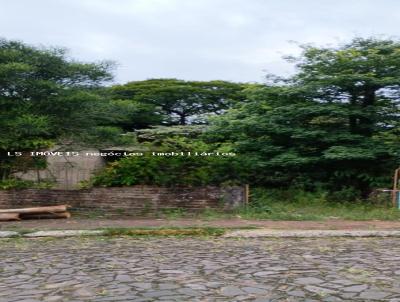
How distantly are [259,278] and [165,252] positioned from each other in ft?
7.91

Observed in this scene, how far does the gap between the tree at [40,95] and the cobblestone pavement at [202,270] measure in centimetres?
439

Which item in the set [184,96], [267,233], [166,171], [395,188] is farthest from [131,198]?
[184,96]

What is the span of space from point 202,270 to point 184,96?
1235 inches

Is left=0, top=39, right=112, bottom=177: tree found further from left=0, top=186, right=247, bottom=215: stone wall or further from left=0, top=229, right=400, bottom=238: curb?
left=0, top=229, right=400, bottom=238: curb

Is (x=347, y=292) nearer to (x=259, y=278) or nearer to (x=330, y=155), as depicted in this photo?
(x=259, y=278)

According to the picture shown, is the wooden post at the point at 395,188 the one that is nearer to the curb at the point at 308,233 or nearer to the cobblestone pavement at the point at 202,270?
the curb at the point at 308,233

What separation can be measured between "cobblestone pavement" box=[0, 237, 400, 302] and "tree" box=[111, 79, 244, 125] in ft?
91.5

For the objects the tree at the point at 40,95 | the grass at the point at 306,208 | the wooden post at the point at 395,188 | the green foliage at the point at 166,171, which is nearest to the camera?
the grass at the point at 306,208

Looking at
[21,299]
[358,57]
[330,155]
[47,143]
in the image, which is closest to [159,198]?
[47,143]

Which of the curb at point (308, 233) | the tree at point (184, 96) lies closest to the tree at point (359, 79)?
the curb at point (308, 233)

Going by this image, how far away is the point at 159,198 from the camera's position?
519 inches

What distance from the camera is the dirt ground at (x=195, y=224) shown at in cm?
1114

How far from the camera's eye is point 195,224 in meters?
11.5

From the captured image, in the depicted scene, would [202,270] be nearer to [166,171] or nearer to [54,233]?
[54,233]
